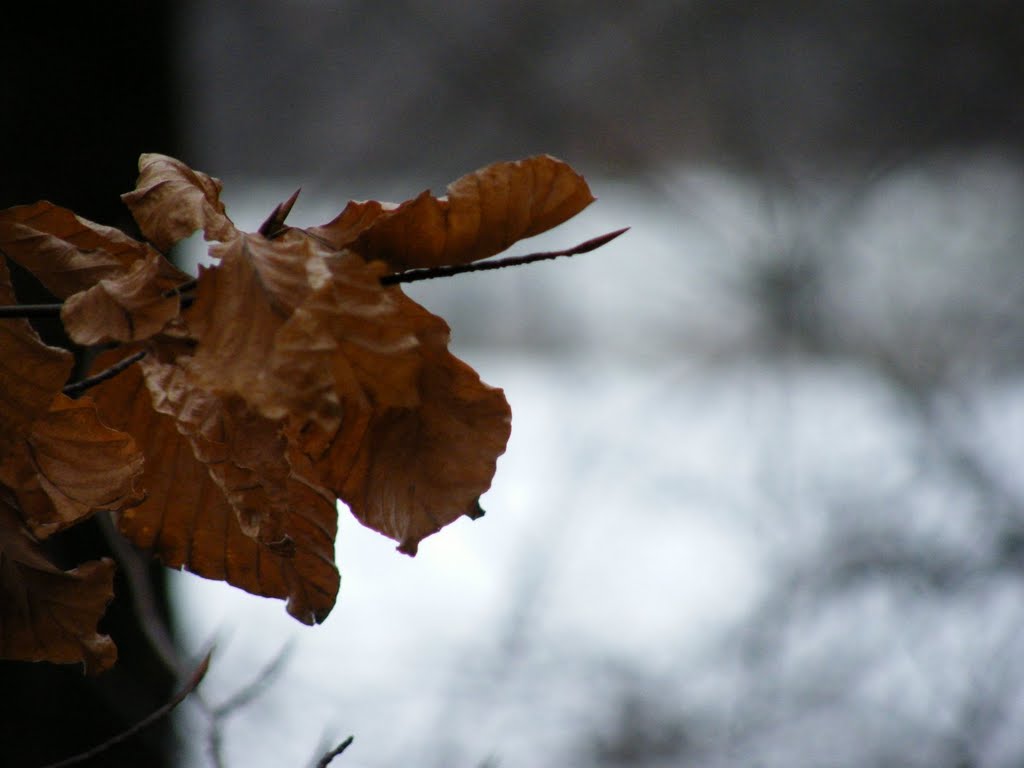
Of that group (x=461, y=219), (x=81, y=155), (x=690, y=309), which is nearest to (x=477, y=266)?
(x=461, y=219)

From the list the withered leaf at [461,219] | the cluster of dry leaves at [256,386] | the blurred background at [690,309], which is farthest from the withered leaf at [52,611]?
the blurred background at [690,309]

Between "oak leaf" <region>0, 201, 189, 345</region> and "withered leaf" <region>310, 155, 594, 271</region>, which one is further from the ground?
"withered leaf" <region>310, 155, 594, 271</region>

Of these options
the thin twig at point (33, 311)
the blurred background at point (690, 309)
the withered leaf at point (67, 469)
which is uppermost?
the blurred background at point (690, 309)

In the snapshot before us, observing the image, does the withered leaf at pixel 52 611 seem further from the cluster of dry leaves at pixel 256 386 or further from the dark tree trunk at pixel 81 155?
the dark tree trunk at pixel 81 155

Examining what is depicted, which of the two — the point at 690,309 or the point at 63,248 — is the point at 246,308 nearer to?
the point at 63,248

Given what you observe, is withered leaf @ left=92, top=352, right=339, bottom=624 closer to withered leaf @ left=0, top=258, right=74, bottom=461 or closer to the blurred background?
withered leaf @ left=0, top=258, right=74, bottom=461

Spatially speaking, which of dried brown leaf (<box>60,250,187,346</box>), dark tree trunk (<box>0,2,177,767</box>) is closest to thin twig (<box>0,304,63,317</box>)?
dried brown leaf (<box>60,250,187,346</box>)

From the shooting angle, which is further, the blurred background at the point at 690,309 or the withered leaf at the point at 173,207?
the blurred background at the point at 690,309

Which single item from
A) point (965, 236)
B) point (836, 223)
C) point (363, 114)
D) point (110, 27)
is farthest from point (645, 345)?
point (110, 27)
